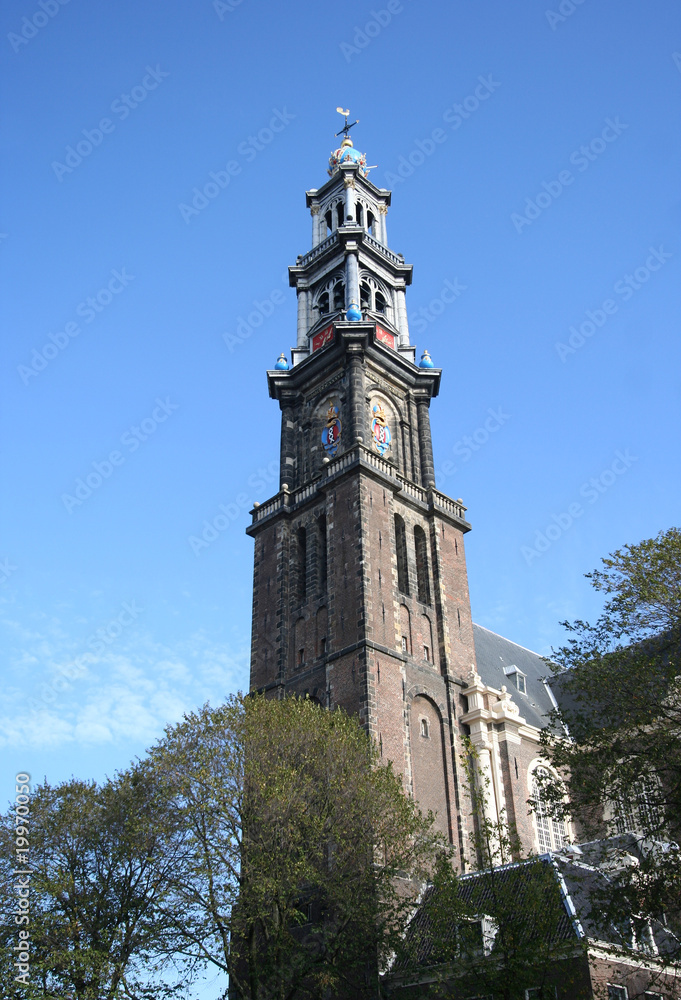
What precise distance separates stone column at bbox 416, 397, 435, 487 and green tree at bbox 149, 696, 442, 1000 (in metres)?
22.2

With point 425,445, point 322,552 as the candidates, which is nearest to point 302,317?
point 425,445

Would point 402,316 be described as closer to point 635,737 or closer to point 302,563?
point 302,563

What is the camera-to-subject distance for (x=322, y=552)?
46.4m

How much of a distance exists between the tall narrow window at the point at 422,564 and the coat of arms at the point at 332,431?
22.9 feet

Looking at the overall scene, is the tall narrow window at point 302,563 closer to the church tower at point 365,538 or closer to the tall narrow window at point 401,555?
the church tower at point 365,538

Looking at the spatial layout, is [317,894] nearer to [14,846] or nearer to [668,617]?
[14,846]

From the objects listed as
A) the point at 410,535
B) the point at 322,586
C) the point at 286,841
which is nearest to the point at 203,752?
the point at 286,841

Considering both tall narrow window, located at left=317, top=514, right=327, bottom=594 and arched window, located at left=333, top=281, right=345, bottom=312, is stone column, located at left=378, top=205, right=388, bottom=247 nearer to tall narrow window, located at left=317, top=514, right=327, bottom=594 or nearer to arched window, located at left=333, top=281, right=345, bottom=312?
arched window, located at left=333, top=281, right=345, bottom=312

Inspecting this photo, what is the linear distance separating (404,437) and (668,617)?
31.6m

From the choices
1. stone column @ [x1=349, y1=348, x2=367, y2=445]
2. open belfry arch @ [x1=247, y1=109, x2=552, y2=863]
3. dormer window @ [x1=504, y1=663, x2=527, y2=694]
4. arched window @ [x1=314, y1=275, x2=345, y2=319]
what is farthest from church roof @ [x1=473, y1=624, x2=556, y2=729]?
arched window @ [x1=314, y1=275, x2=345, y2=319]

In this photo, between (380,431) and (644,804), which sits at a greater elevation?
(380,431)

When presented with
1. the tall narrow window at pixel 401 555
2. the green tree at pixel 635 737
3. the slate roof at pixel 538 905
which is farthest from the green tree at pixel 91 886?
the tall narrow window at pixel 401 555

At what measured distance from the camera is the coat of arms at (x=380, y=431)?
50.8m

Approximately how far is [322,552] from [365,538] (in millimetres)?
3926
